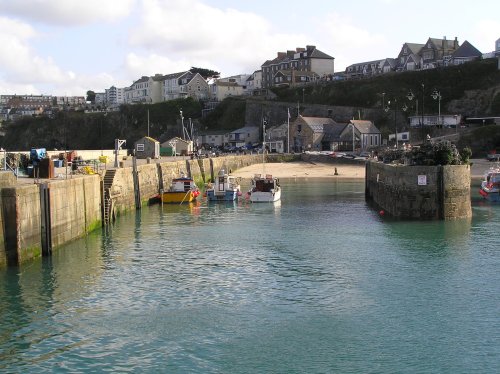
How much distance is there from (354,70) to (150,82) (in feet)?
206

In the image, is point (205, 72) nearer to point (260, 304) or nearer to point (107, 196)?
point (107, 196)

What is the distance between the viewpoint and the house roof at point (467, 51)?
129500 millimetres

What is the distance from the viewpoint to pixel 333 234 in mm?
34812

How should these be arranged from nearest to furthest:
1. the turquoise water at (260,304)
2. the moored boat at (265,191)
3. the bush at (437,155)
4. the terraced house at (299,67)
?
the turquoise water at (260,304)
the bush at (437,155)
the moored boat at (265,191)
the terraced house at (299,67)

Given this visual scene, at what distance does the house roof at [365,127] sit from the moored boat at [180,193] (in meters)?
56.5

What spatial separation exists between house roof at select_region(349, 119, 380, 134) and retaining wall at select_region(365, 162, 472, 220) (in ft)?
218

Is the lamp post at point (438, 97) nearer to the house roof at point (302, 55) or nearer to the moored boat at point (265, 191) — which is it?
the house roof at point (302, 55)

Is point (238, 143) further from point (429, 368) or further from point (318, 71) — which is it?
point (429, 368)

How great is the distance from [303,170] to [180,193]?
41.9m

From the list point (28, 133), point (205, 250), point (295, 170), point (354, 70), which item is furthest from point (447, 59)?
point (205, 250)

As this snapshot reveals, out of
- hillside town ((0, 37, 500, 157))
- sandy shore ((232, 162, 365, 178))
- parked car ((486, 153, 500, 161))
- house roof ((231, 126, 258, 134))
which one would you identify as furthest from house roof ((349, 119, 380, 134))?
house roof ((231, 126, 258, 134))

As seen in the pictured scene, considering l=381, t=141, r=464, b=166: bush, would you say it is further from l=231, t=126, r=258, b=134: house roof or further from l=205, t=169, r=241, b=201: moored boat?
l=231, t=126, r=258, b=134: house roof

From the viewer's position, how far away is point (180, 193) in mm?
52906

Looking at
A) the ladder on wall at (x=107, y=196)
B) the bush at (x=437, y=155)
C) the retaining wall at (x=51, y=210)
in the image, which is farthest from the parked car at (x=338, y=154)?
the ladder on wall at (x=107, y=196)
